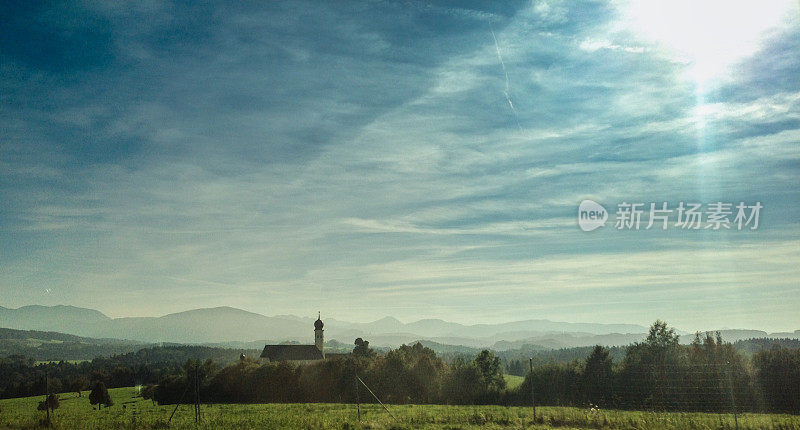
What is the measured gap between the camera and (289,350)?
10800cm

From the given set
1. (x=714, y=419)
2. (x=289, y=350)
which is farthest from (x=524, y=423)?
(x=289, y=350)

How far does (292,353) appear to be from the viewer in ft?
351

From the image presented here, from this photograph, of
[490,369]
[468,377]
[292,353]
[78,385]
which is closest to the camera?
[468,377]

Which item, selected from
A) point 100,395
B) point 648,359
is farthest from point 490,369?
point 100,395

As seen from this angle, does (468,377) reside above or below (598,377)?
below

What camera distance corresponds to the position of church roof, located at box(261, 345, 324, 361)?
10525 cm

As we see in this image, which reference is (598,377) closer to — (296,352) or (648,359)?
(648,359)

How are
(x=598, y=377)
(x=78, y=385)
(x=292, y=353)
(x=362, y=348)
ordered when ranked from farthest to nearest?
(x=292, y=353), (x=362, y=348), (x=78, y=385), (x=598, y=377)

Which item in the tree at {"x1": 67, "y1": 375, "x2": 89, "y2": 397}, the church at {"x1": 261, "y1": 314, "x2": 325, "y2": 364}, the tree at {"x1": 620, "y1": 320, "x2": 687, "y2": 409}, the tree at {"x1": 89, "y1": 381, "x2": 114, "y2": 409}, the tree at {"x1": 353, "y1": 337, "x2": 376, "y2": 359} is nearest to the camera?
the tree at {"x1": 620, "y1": 320, "x2": 687, "y2": 409}

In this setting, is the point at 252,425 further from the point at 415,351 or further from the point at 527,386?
the point at 415,351

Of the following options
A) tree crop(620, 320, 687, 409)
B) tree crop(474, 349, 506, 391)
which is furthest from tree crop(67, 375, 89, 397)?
tree crop(620, 320, 687, 409)

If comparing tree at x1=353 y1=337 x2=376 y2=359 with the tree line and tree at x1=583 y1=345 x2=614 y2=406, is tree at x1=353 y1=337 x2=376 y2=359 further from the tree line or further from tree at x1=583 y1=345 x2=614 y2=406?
tree at x1=583 y1=345 x2=614 y2=406

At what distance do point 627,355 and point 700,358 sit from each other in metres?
8.33

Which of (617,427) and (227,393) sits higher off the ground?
(617,427)
